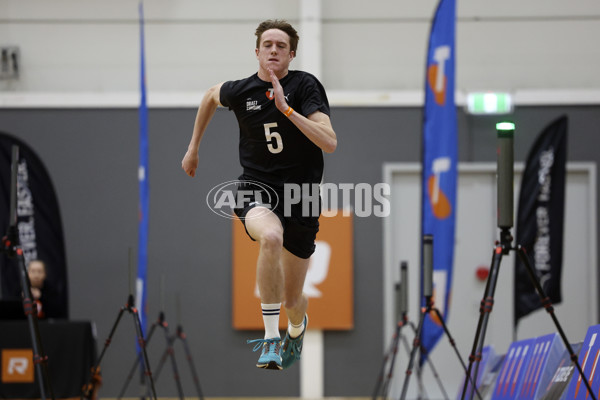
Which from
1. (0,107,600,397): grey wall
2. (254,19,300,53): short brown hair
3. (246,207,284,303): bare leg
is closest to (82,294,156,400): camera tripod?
(246,207,284,303): bare leg

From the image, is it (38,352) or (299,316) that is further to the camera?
(38,352)

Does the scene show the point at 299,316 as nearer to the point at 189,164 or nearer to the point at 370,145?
the point at 189,164

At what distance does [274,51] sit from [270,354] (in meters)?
1.21

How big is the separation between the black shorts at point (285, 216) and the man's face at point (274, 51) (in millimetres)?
451

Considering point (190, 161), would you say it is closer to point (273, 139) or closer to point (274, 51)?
point (273, 139)

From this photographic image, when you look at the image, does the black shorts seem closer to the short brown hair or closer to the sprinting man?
the sprinting man

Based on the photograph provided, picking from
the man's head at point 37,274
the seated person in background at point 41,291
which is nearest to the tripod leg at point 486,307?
the seated person in background at point 41,291

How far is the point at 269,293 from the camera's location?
3318 mm

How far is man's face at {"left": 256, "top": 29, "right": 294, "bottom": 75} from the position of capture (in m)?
2.84

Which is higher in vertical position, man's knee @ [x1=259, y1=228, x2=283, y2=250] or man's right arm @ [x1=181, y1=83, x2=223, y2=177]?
man's right arm @ [x1=181, y1=83, x2=223, y2=177]

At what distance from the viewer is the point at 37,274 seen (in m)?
8.52

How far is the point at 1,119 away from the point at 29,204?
2.45m

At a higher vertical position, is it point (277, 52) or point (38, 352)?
point (277, 52)

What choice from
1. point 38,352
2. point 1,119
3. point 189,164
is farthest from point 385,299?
Result: point 189,164
